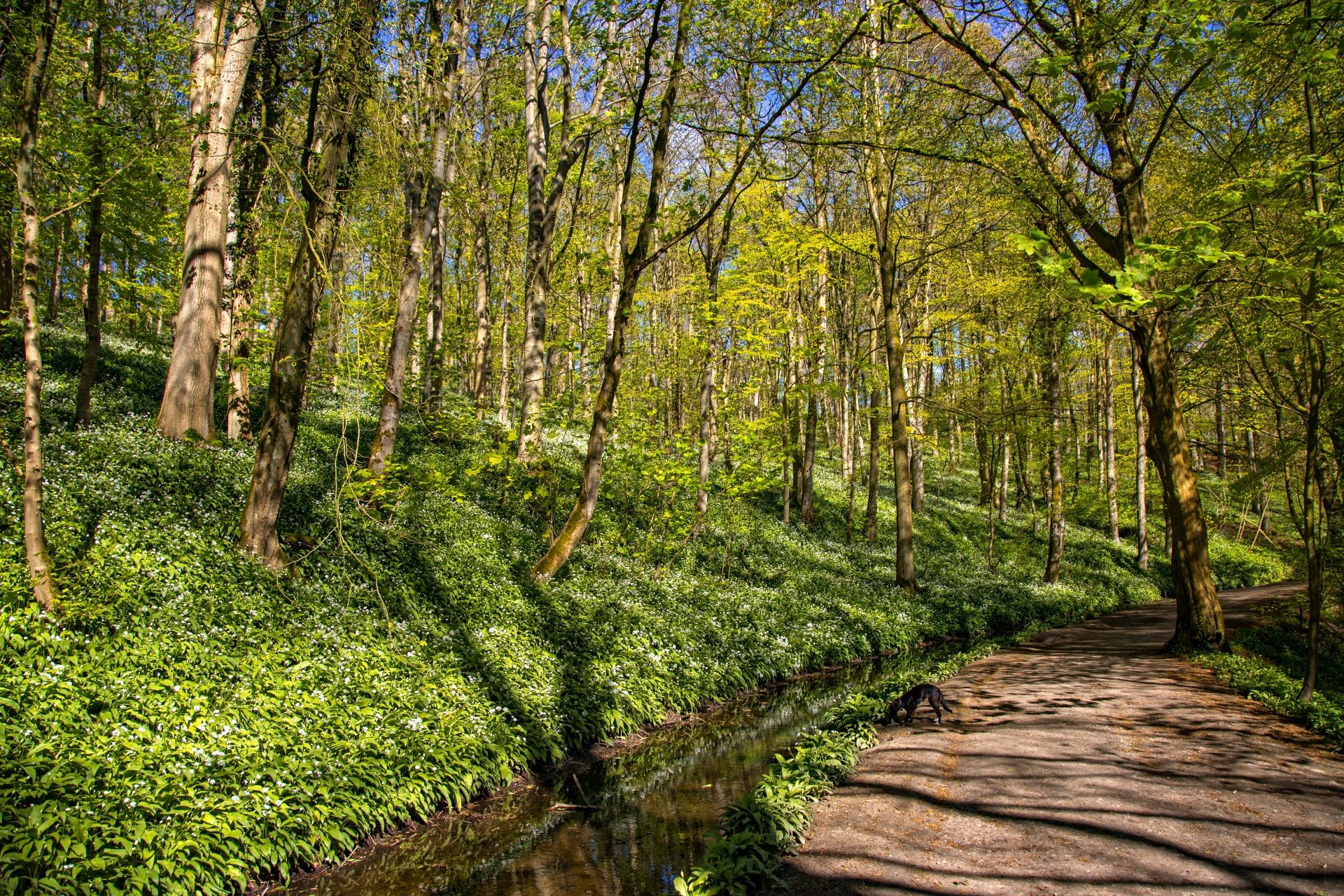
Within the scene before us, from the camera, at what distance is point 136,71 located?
8656 mm

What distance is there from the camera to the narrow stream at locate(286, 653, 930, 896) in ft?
16.8

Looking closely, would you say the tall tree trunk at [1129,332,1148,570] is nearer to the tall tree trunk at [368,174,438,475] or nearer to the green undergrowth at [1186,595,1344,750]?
the green undergrowth at [1186,595,1344,750]

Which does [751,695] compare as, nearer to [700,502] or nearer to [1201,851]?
[700,502]

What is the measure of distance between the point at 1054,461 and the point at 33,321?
70.3ft

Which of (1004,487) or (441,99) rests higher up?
(441,99)

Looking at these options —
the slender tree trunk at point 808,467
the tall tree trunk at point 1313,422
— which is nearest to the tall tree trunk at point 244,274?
the tall tree trunk at point 1313,422

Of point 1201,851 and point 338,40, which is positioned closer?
point 1201,851

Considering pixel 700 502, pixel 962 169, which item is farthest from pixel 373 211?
pixel 962 169

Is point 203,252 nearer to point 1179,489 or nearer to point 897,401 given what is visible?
point 897,401

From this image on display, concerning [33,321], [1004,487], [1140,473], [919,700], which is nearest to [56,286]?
[33,321]

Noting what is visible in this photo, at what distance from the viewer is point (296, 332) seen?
7305 mm

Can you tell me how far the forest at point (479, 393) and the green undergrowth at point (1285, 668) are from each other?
18cm

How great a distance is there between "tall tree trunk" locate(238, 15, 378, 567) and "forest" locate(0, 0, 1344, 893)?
0.15 feet

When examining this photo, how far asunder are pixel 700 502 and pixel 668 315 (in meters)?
21.9
